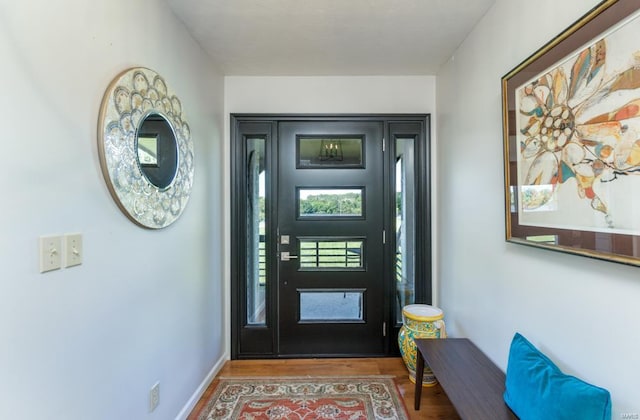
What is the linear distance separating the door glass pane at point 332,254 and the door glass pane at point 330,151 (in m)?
0.68

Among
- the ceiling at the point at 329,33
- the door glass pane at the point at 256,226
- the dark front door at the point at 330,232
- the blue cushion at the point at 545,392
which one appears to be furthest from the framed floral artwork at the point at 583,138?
the door glass pane at the point at 256,226

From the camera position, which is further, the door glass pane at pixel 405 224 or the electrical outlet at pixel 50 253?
the door glass pane at pixel 405 224

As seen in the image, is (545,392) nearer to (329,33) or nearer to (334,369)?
(334,369)

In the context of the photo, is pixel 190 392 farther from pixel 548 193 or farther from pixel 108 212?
pixel 548 193

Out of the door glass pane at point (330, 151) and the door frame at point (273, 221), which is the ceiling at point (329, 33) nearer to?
the door frame at point (273, 221)

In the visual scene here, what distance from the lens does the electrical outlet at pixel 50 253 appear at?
3.17 feet

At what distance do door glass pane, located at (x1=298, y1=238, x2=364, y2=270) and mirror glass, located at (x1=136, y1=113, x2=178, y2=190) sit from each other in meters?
1.31

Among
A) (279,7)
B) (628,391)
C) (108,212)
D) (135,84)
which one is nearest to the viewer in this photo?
(628,391)

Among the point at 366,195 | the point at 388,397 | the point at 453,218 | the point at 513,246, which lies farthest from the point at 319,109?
the point at 388,397

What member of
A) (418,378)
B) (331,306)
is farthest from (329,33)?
(418,378)

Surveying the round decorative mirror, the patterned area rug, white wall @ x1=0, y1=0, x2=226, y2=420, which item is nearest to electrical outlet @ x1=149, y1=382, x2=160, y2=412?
white wall @ x1=0, y1=0, x2=226, y2=420

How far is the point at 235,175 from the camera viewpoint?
2.62 m

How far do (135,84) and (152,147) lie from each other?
29 cm

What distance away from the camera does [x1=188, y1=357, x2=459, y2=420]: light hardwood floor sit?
6.92 feet
